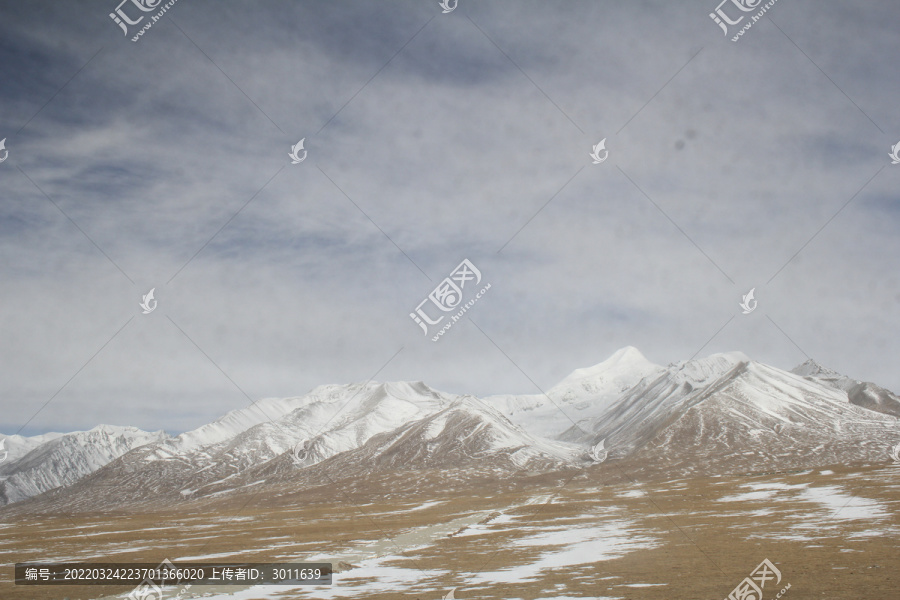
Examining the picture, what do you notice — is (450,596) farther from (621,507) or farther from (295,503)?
(295,503)

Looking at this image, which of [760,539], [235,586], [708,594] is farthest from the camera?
[760,539]

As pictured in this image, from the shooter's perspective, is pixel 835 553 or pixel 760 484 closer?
pixel 835 553

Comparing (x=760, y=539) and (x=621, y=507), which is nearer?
(x=760, y=539)

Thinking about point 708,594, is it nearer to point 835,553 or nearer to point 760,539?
point 835,553

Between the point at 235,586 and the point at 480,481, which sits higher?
the point at 235,586

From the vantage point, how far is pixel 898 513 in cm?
5644

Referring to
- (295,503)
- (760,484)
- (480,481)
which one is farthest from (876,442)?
(295,503)

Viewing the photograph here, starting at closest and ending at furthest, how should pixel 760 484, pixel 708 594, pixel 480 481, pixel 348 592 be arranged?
pixel 708 594, pixel 348 592, pixel 760 484, pixel 480 481

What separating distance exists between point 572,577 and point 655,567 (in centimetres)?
630

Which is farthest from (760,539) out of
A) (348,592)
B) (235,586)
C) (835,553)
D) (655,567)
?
(235,586)

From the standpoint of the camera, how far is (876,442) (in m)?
181

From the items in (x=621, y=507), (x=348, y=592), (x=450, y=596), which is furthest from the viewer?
(x=621, y=507)

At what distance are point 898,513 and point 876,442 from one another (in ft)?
513

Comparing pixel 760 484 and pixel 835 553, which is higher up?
pixel 835 553
